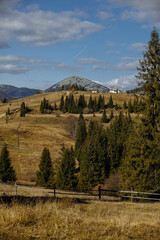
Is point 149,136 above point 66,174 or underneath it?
above

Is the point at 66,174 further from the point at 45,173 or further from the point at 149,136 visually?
the point at 149,136

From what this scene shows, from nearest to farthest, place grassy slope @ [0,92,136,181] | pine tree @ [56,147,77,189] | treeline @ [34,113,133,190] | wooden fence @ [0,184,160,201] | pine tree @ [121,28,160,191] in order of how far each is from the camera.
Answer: wooden fence @ [0,184,160,201]
pine tree @ [121,28,160,191]
pine tree @ [56,147,77,189]
treeline @ [34,113,133,190]
grassy slope @ [0,92,136,181]

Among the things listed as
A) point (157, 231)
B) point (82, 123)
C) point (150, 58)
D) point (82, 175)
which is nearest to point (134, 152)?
point (150, 58)

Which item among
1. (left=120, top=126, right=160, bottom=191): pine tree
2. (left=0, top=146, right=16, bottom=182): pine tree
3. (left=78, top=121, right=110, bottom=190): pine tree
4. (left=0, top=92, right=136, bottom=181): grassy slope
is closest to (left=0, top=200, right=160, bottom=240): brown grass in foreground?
(left=120, top=126, right=160, bottom=191): pine tree

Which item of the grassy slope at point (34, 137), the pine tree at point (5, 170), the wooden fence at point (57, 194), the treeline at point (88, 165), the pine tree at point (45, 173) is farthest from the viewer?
the grassy slope at point (34, 137)

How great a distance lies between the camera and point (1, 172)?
52.5 meters

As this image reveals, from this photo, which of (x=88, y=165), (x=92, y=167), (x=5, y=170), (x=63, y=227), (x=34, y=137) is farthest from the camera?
(x=34, y=137)

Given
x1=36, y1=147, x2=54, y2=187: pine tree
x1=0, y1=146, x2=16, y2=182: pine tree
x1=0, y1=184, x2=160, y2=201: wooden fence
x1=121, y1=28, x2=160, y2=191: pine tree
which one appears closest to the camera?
x1=0, y1=184, x2=160, y2=201: wooden fence

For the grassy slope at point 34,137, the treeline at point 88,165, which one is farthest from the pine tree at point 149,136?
the grassy slope at point 34,137

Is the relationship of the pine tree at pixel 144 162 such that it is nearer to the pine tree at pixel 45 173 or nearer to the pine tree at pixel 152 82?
the pine tree at pixel 152 82

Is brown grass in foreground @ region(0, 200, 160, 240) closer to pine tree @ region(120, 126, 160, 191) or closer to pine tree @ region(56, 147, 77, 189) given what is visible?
pine tree @ region(120, 126, 160, 191)

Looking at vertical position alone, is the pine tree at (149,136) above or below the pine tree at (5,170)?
above

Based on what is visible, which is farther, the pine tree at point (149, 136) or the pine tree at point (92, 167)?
the pine tree at point (92, 167)

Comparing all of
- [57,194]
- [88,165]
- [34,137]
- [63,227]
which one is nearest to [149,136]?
[57,194]
